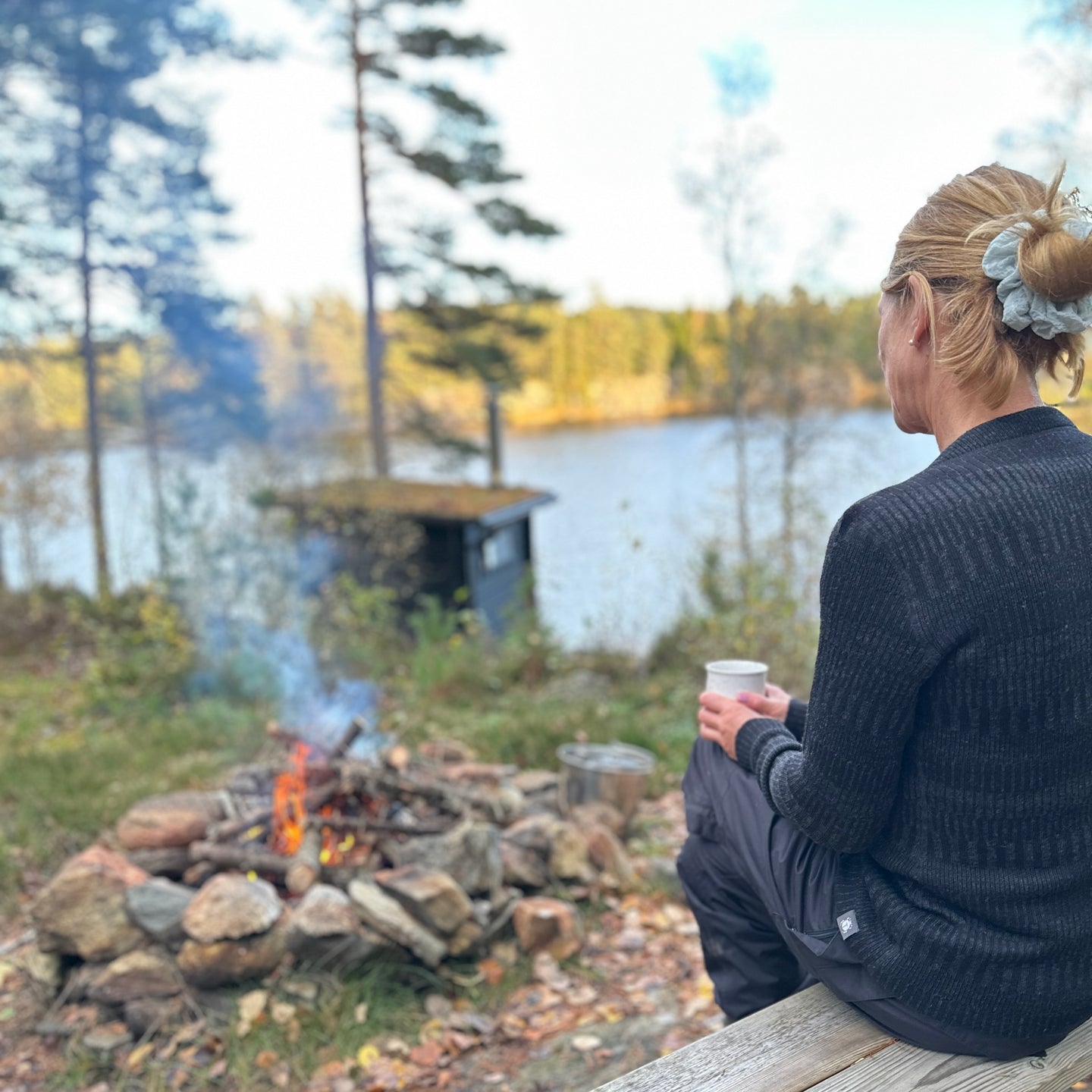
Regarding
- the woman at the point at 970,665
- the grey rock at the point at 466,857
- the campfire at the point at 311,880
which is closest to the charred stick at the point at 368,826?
the campfire at the point at 311,880

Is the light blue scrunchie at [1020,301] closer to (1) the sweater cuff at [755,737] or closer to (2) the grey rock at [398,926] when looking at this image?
(1) the sweater cuff at [755,737]

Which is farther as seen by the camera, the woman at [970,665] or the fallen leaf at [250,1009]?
the fallen leaf at [250,1009]

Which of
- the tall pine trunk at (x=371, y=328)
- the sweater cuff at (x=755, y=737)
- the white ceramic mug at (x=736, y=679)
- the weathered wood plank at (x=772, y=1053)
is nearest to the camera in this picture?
the weathered wood plank at (x=772, y=1053)

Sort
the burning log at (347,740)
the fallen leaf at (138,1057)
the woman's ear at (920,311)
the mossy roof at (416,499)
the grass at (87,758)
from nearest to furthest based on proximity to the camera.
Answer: the woman's ear at (920,311) < the fallen leaf at (138,1057) < the burning log at (347,740) < the grass at (87,758) < the mossy roof at (416,499)

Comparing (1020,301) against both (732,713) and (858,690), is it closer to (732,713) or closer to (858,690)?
(858,690)

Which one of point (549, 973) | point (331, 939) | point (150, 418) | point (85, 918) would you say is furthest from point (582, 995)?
point (150, 418)

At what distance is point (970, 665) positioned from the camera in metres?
1.36

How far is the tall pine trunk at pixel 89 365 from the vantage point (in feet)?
44.7

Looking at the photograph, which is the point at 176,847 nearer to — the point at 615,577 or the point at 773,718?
the point at 773,718

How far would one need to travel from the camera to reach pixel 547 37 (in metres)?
15.2

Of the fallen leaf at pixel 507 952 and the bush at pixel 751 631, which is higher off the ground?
the bush at pixel 751 631

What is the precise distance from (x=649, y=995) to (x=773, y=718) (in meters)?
1.57

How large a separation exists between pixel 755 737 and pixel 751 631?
5.09m

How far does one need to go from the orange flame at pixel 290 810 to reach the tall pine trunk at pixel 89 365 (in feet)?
34.8
